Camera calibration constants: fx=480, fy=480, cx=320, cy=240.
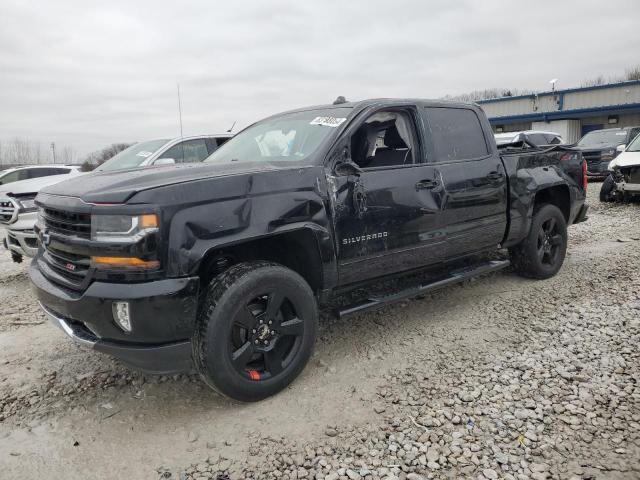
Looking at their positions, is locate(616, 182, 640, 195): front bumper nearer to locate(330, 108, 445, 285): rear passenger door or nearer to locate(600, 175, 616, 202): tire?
locate(600, 175, 616, 202): tire

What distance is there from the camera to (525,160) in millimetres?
4855

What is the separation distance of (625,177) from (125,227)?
10.4 metres

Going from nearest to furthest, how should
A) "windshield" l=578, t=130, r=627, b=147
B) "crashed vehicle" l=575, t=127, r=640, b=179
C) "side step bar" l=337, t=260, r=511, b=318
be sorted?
1. "side step bar" l=337, t=260, r=511, b=318
2. "crashed vehicle" l=575, t=127, r=640, b=179
3. "windshield" l=578, t=130, r=627, b=147

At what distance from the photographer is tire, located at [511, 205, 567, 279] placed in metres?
5.06

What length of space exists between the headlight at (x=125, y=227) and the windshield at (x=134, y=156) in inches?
189

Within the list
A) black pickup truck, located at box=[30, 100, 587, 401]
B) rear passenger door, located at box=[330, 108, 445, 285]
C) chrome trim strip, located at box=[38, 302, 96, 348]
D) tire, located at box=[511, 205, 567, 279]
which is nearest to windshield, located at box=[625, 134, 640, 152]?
tire, located at box=[511, 205, 567, 279]

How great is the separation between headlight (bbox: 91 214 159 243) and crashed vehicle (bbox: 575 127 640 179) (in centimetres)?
1439

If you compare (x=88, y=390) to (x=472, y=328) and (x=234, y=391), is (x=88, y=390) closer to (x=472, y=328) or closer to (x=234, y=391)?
(x=234, y=391)

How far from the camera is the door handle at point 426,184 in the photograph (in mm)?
3785

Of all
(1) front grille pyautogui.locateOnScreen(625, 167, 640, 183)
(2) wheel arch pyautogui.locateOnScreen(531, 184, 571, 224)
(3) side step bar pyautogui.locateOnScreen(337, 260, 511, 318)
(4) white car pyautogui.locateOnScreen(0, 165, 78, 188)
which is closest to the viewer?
(3) side step bar pyautogui.locateOnScreen(337, 260, 511, 318)

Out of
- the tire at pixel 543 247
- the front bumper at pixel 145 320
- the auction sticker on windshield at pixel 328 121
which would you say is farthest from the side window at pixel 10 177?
the tire at pixel 543 247

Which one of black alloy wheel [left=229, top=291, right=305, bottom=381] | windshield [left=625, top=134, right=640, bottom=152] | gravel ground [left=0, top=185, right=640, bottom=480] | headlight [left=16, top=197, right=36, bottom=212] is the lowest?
gravel ground [left=0, top=185, right=640, bottom=480]

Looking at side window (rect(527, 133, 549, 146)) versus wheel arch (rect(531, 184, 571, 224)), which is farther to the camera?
side window (rect(527, 133, 549, 146))

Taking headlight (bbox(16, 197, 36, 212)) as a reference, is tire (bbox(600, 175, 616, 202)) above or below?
below
